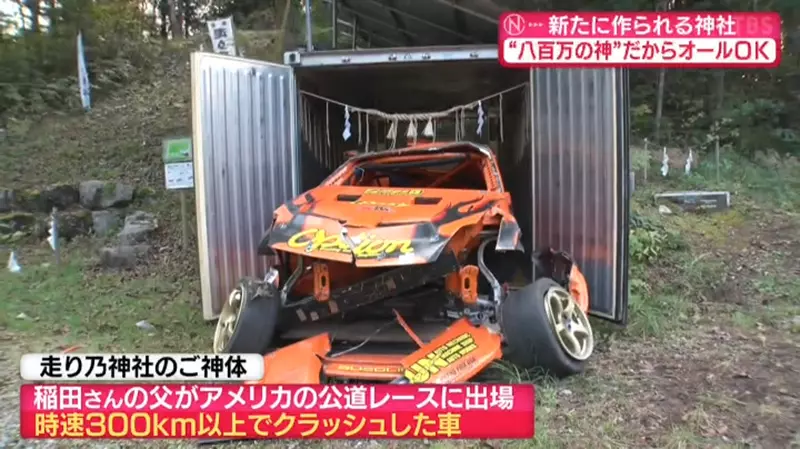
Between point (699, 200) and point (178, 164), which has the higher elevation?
point (178, 164)

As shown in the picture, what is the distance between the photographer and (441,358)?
4312 millimetres

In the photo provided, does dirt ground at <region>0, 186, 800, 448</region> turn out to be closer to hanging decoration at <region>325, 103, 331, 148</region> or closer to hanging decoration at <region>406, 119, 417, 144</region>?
hanging decoration at <region>325, 103, 331, 148</region>

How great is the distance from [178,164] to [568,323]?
4.56 meters

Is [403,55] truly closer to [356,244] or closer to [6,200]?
[356,244]

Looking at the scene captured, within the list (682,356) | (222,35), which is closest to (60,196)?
(222,35)

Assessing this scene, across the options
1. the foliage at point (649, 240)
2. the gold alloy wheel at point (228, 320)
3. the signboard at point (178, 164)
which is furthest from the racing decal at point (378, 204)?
the foliage at point (649, 240)

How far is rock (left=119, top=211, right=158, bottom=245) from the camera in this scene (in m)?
8.79

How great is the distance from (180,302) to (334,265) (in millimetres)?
2483

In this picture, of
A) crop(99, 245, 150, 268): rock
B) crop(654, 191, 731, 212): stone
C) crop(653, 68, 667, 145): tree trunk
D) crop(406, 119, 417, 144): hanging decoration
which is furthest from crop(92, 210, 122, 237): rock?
crop(653, 68, 667, 145): tree trunk

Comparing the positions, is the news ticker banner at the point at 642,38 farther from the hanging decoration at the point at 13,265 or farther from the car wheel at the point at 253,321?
the hanging decoration at the point at 13,265

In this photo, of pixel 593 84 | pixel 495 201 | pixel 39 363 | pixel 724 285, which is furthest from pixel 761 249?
pixel 39 363

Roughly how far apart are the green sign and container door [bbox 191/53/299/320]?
4.48 feet

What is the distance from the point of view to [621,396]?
169 inches

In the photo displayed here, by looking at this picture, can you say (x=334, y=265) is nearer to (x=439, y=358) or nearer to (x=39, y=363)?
(x=439, y=358)
